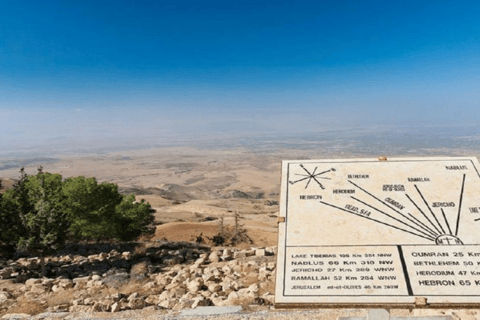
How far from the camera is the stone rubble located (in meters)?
8.39

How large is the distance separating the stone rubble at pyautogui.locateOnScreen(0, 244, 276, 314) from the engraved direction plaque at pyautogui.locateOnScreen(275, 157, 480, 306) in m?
4.21

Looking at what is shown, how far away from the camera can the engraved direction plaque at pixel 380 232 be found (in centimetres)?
402

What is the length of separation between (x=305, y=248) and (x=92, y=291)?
27.1 ft

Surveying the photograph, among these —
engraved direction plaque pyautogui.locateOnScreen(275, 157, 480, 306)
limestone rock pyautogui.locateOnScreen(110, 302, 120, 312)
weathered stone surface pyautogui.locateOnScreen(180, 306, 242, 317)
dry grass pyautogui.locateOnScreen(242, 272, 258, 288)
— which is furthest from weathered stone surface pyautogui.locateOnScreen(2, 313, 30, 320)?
engraved direction plaque pyautogui.locateOnScreen(275, 157, 480, 306)

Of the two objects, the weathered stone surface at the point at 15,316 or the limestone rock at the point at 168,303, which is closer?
the weathered stone surface at the point at 15,316

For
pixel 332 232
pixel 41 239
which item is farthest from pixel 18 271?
pixel 332 232

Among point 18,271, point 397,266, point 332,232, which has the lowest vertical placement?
point 18,271

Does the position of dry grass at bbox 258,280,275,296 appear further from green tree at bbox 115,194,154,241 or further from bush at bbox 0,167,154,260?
green tree at bbox 115,194,154,241

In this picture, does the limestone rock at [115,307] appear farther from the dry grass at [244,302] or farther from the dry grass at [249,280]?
the dry grass at [249,280]

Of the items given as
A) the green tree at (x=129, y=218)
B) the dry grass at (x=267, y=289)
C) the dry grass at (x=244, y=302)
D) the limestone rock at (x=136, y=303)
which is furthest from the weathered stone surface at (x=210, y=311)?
the green tree at (x=129, y=218)

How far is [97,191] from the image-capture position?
15.2 m

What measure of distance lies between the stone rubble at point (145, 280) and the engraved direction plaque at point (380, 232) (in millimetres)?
4208

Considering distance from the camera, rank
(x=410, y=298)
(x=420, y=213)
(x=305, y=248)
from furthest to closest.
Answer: (x=420, y=213) → (x=305, y=248) → (x=410, y=298)

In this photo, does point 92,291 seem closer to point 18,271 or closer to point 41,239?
point 41,239
